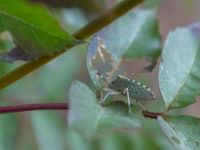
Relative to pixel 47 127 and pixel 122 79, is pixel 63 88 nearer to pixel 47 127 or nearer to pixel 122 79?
pixel 47 127

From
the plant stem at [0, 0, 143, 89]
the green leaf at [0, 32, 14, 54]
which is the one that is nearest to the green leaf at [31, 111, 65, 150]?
the green leaf at [0, 32, 14, 54]


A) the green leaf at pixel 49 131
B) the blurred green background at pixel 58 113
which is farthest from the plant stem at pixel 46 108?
the green leaf at pixel 49 131

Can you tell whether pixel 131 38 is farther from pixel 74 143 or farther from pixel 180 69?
pixel 74 143

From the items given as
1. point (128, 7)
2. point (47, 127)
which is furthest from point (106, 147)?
point (128, 7)

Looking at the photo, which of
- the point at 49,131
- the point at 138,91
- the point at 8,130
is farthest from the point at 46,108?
the point at 49,131

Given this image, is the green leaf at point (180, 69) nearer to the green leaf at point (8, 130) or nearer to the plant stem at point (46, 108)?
the plant stem at point (46, 108)

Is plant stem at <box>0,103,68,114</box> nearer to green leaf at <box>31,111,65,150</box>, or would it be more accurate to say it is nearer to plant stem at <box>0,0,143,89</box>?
plant stem at <box>0,0,143,89</box>
